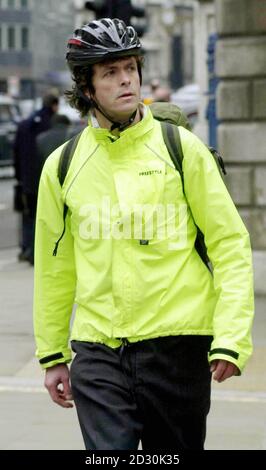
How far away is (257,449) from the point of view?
257 inches

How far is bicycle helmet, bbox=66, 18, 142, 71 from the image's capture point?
13.4ft

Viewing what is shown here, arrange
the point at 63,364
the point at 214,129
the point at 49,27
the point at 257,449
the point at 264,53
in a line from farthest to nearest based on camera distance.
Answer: the point at 49,27
the point at 214,129
the point at 264,53
the point at 257,449
the point at 63,364

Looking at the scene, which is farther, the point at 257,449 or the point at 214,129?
the point at 214,129

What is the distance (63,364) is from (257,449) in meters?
2.48

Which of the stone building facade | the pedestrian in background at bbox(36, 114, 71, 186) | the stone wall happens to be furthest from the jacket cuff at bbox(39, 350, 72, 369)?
the stone building facade

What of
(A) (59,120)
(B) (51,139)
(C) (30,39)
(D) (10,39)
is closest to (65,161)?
(B) (51,139)

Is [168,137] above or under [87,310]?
above

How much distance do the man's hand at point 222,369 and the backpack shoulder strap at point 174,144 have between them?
0.57 metres

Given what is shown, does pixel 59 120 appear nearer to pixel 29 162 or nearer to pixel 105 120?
pixel 29 162

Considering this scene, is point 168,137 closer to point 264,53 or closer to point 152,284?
point 152,284

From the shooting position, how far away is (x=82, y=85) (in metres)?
4.23

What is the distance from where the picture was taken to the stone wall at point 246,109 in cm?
1180

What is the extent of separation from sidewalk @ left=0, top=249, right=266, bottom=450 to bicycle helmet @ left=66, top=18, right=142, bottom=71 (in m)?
2.92

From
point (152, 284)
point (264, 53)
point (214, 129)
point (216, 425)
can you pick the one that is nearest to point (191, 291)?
point (152, 284)
